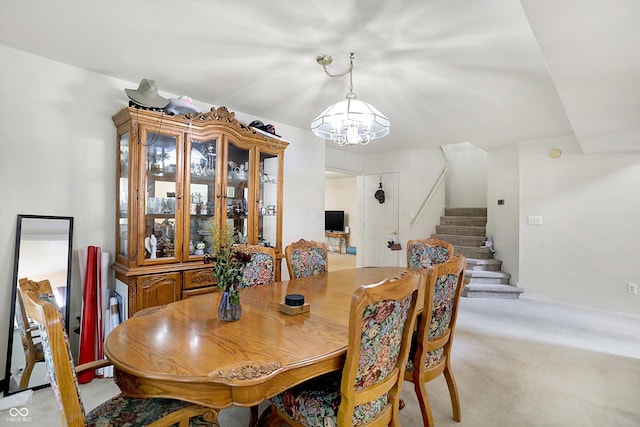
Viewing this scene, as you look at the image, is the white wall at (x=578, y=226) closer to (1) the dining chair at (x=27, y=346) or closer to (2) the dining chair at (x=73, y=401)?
(2) the dining chair at (x=73, y=401)

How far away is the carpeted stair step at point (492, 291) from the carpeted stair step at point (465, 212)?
1.97 metres

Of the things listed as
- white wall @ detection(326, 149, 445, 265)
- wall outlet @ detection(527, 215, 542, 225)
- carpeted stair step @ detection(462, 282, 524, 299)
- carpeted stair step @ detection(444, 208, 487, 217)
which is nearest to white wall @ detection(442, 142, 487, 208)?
carpeted stair step @ detection(444, 208, 487, 217)

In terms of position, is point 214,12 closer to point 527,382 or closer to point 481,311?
point 527,382

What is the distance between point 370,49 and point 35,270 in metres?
2.92

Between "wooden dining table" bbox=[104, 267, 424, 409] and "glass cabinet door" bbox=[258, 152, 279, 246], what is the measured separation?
169cm

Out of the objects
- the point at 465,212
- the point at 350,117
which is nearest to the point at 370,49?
the point at 350,117

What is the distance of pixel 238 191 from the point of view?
3.23 meters

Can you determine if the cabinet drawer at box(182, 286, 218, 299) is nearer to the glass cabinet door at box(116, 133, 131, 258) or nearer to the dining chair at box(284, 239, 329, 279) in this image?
the glass cabinet door at box(116, 133, 131, 258)

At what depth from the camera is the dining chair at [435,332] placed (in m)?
1.64

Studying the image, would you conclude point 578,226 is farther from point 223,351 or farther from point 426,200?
point 223,351

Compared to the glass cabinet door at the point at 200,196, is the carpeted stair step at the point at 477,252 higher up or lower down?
lower down

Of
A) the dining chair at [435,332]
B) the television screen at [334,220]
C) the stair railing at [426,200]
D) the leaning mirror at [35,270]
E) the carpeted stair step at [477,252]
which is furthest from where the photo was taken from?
the television screen at [334,220]

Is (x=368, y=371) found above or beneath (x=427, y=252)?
beneath

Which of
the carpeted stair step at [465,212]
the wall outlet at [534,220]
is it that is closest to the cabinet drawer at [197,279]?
the wall outlet at [534,220]
